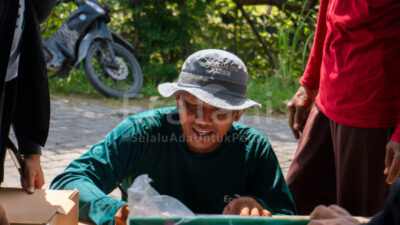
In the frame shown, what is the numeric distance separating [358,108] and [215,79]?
A: 1.85 ft

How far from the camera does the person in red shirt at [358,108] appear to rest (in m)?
1.89

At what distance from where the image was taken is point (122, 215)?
1646 mm

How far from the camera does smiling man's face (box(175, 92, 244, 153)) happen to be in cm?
202

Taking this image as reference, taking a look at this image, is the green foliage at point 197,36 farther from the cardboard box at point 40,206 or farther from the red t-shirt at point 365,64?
the cardboard box at point 40,206

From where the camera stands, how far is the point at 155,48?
8273 mm

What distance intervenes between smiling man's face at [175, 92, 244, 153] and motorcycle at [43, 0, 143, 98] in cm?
498

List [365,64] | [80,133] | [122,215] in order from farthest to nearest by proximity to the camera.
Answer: [80,133], [365,64], [122,215]

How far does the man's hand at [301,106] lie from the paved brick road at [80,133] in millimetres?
1416

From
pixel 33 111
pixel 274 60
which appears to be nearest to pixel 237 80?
pixel 33 111

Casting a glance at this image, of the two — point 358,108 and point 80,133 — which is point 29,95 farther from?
point 80,133

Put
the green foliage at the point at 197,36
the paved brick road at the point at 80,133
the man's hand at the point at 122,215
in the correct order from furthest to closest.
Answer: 1. the green foliage at the point at 197,36
2. the paved brick road at the point at 80,133
3. the man's hand at the point at 122,215

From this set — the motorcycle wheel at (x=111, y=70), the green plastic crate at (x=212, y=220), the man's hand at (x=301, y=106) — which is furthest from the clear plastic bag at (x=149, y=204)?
the motorcycle wheel at (x=111, y=70)

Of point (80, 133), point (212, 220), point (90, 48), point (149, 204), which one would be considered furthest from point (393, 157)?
point (90, 48)

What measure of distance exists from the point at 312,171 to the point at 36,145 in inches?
47.9
